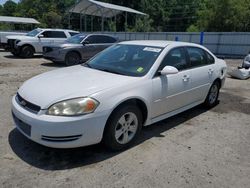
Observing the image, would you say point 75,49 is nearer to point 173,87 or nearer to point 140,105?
point 173,87

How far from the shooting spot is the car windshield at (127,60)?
3943mm

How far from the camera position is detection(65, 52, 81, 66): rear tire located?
1136cm

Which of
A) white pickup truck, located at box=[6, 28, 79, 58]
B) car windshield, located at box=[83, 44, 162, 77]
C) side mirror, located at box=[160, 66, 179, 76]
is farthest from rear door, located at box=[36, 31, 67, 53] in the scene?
side mirror, located at box=[160, 66, 179, 76]

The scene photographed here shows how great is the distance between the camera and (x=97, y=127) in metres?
3.15

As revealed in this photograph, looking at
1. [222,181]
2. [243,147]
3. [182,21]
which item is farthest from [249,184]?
[182,21]

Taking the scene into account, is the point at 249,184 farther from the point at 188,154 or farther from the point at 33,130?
the point at 33,130

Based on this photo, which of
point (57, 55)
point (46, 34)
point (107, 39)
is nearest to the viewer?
point (57, 55)

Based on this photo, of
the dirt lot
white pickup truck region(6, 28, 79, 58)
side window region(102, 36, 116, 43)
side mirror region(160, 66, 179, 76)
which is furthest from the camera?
white pickup truck region(6, 28, 79, 58)

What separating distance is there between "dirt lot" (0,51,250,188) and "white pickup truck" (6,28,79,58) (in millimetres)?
10257

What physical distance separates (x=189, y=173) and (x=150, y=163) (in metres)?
0.51

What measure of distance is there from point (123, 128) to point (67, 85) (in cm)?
99

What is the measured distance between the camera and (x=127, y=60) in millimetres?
4230

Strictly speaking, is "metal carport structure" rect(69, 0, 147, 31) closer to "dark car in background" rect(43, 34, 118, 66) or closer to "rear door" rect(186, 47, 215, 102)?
"dark car in background" rect(43, 34, 118, 66)

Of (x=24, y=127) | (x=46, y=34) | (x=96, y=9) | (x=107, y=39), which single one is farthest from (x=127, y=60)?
(x=96, y=9)
